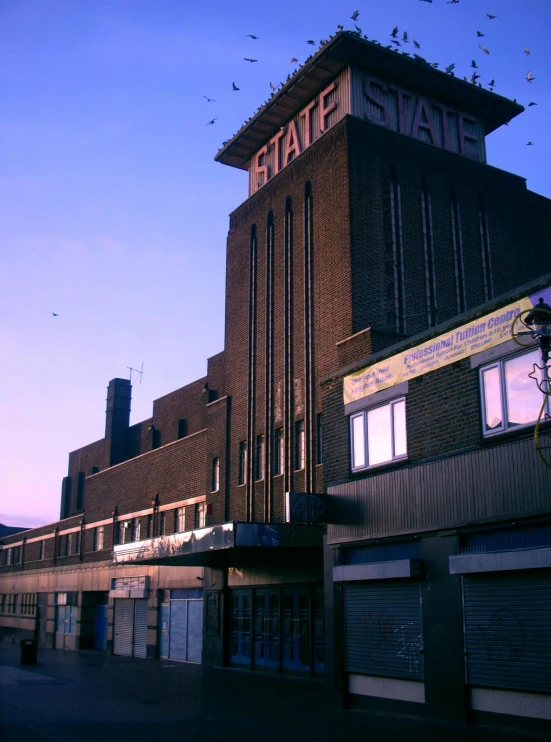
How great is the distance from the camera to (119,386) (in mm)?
49250

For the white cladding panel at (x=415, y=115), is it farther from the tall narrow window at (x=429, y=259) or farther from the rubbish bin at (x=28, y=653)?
the rubbish bin at (x=28, y=653)

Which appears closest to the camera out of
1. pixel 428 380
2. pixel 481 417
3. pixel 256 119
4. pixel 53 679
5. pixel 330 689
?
pixel 481 417

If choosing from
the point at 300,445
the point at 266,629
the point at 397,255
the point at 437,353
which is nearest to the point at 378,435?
the point at 437,353

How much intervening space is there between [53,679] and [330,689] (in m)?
10.5

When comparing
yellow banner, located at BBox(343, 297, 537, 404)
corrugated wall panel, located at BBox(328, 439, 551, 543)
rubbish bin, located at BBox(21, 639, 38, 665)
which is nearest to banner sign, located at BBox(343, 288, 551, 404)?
yellow banner, located at BBox(343, 297, 537, 404)

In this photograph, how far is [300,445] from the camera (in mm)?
26203

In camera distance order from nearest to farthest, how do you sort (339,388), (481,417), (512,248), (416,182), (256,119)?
1. (481,417)
2. (339,388)
3. (416,182)
4. (512,248)
5. (256,119)

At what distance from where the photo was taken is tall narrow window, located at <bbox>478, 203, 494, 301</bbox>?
2819cm

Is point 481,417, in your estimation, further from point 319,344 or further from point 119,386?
point 119,386

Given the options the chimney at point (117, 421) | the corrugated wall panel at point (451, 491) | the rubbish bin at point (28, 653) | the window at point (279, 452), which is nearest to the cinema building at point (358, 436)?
the corrugated wall panel at point (451, 491)

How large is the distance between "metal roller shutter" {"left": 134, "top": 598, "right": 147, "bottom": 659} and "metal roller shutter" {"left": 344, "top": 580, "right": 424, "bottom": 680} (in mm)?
19890

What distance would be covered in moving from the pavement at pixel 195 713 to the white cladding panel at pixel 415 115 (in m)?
19.3

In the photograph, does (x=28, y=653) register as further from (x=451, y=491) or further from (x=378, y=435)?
(x=451, y=491)

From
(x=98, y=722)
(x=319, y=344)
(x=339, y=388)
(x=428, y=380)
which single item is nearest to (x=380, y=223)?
(x=319, y=344)
